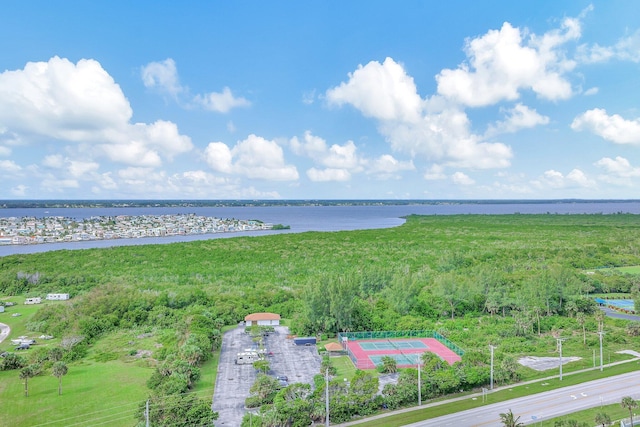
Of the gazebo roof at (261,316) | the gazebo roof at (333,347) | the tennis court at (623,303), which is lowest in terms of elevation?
the tennis court at (623,303)

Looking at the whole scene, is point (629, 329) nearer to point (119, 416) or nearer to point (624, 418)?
point (624, 418)

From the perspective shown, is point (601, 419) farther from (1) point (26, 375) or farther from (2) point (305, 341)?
(1) point (26, 375)

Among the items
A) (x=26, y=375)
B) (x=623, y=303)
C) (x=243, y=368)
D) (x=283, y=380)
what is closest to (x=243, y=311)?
(x=243, y=368)

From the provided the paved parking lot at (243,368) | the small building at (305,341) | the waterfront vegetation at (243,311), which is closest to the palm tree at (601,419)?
the waterfront vegetation at (243,311)

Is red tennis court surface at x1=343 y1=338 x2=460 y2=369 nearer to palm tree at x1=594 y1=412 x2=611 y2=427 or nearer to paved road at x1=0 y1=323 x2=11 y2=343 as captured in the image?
palm tree at x1=594 y1=412 x2=611 y2=427

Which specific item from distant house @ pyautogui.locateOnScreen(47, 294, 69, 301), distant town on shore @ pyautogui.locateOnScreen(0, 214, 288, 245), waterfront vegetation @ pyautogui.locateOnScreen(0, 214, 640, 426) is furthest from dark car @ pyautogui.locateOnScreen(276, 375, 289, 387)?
distant town on shore @ pyautogui.locateOnScreen(0, 214, 288, 245)

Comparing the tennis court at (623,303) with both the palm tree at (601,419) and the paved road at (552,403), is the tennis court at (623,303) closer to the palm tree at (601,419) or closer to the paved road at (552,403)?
the paved road at (552,403)
